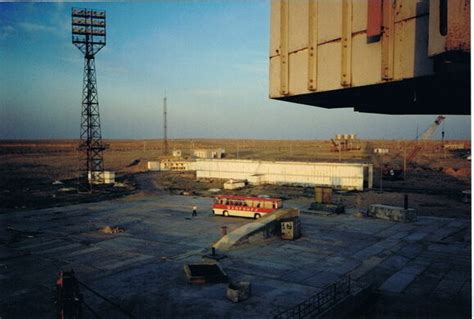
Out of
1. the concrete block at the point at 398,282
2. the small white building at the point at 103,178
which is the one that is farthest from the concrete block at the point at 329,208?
the small white building at the point at 103,178

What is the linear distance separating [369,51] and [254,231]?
2852 centimetres

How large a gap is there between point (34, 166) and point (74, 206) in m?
71.5

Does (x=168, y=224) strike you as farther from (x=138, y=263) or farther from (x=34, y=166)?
(x=34, y=166)

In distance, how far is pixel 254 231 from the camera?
3691 centimetres

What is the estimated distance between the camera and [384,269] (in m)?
30.3

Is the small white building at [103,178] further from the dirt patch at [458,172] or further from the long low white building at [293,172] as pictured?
the dirt patch at [458,172]

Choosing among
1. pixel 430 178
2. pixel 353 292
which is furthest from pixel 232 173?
pixel 353 292

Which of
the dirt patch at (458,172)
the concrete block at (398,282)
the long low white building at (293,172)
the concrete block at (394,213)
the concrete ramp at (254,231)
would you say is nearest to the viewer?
the concrete block at (398,282)

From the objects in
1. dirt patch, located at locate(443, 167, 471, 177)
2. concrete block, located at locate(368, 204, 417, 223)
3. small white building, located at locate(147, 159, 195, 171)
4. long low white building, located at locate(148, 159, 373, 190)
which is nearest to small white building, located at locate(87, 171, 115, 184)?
long low white building, located at locate(148, 159, 373, 190)

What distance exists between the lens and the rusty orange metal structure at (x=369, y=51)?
7.89 metres

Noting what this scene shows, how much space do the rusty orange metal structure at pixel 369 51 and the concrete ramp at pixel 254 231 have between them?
909 inches

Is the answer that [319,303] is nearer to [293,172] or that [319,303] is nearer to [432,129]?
[293,172]

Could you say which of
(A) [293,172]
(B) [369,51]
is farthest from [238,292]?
(A) [293,172]

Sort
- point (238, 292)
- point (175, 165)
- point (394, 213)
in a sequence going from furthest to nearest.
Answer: point (175, 165) < point (394, 213) < point (238, 292)
